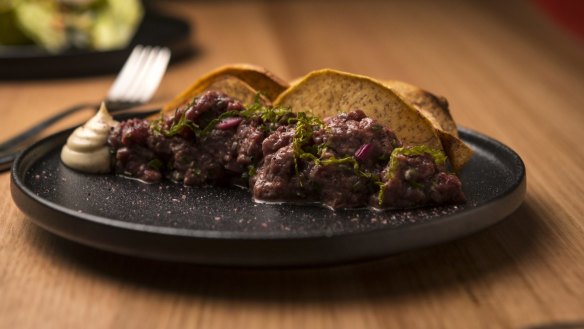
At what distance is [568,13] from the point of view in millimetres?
5508

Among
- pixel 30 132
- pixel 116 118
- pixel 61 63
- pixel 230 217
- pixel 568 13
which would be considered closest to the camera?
pixel 230 217

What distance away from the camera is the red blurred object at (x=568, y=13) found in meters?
5.31

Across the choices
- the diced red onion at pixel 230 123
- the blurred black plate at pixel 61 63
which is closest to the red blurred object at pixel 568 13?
the blurred black plate at pixel 61 63

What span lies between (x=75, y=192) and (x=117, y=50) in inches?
78.3

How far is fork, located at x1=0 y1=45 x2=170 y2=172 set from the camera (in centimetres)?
329

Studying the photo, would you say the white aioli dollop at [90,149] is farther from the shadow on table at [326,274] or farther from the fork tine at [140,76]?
the fork tine at [140,76]

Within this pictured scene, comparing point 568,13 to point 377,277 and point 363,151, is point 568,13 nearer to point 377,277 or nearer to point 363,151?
point 363,151

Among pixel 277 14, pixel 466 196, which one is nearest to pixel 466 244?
pixel 466 196

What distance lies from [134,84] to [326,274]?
2051 mm

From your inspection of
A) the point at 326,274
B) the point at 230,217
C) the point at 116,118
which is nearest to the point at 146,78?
the point at 116,118

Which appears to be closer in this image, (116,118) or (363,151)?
(363,151)

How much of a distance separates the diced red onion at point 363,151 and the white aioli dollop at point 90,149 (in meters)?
0.72

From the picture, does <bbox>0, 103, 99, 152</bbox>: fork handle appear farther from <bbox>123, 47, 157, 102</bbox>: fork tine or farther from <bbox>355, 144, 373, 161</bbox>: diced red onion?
<bbox>355, 144, 373, 161</bbox>: diced red onion

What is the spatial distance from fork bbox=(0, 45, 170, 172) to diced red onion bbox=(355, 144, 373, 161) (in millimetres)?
1400
